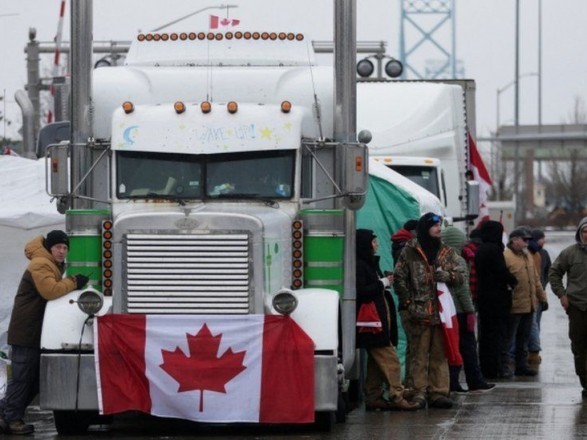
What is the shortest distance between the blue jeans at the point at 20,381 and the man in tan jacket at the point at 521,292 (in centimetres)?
743

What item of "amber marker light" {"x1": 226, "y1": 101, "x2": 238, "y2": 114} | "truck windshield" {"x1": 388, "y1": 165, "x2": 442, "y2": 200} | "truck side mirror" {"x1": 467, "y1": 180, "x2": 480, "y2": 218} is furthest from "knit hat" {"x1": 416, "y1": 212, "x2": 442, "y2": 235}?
"truck side mirror" {"x1": 467, "y1": 180, "x2": 480, "y2": 218}

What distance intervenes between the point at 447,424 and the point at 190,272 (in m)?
2.88

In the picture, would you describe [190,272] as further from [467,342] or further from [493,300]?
[493,300]

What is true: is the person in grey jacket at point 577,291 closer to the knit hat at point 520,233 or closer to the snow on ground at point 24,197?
the knit hat at point 520,233

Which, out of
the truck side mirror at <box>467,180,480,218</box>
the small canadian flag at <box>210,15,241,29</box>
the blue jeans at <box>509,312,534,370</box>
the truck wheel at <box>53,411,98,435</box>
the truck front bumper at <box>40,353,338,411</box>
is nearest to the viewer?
the truck front bumper at <box>40,353,338,411</box>

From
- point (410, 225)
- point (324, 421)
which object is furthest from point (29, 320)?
point (410, 225)

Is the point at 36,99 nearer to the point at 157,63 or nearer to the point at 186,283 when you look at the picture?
the point at 157,63

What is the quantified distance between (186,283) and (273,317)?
77cm

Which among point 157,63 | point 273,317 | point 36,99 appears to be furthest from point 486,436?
point 36,99

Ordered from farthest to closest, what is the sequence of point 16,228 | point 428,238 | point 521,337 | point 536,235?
point 536,235 < point 521,337 < point 16,228 < point 428,238

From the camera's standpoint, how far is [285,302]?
42.0 feet

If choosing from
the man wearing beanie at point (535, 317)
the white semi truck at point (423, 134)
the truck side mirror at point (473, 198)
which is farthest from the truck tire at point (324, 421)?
the truck side mirror at point (473, 198)

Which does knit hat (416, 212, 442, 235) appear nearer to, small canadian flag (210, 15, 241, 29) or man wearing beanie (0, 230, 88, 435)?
small canadian flag (210, 15, 241, 29)

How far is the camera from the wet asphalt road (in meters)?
13.3
